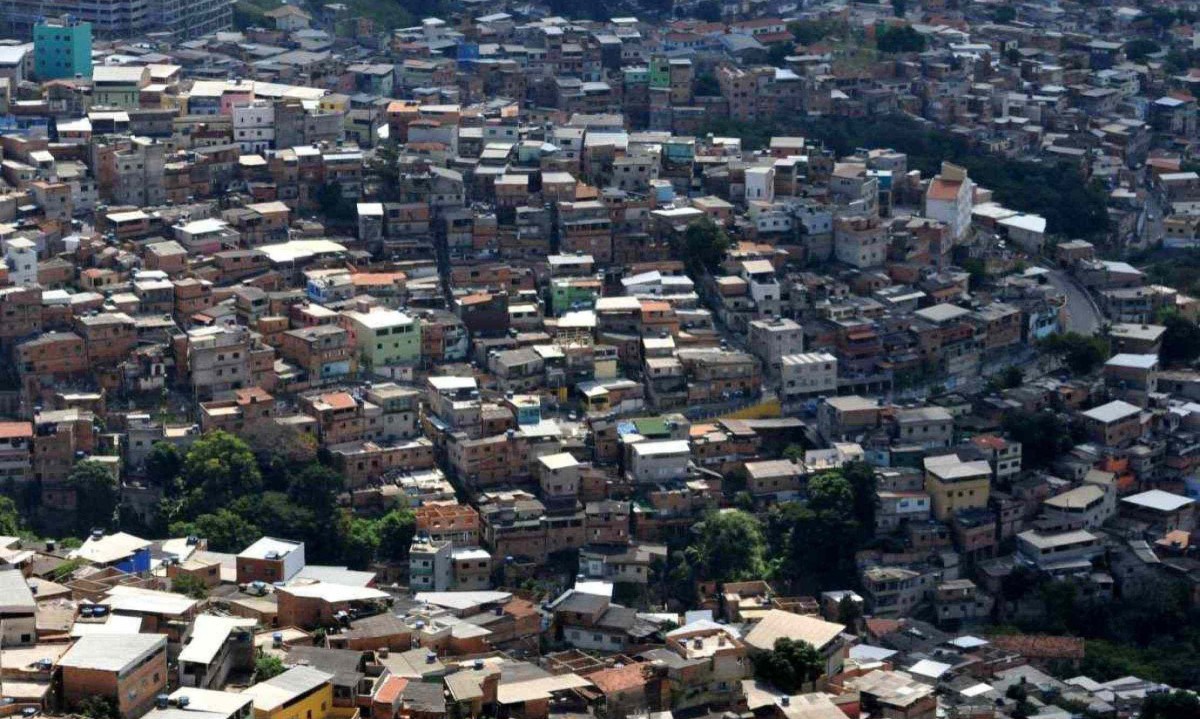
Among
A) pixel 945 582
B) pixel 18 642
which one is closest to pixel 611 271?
pixel 945 582

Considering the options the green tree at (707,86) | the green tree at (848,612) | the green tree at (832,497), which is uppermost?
the green tree at (707,86)

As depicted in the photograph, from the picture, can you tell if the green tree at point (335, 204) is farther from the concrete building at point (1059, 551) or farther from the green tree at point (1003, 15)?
the green tree at point (1003, 15)

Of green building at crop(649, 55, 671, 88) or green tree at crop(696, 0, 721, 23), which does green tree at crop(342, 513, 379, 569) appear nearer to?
green building at crop(649, 55, 671, 88)

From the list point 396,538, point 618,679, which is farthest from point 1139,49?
point 618,679

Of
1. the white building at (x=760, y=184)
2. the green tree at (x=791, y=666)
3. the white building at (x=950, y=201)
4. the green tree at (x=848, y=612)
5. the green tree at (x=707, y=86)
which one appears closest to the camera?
the green tree at (x=791, y=666)

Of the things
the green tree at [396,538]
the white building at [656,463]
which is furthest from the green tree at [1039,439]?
the green tree at [396,538]

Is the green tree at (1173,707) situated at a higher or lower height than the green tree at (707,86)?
lower
